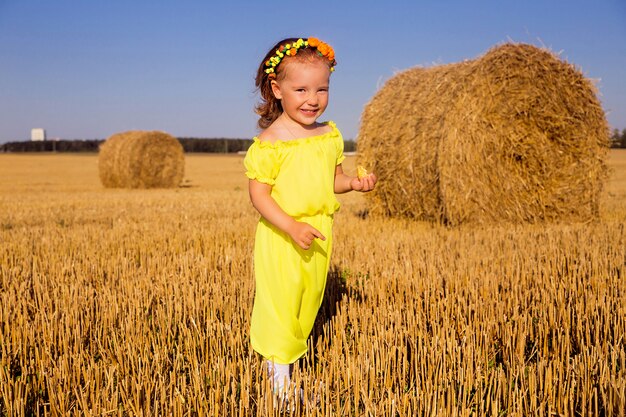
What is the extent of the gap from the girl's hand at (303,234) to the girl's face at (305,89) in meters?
0.49

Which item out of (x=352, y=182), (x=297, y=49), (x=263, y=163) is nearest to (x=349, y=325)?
(x=352, y=182)

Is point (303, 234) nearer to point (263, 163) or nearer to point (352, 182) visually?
point (263, 163)

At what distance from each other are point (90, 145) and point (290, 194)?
6195cm

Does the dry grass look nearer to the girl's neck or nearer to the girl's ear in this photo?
the girl's neck

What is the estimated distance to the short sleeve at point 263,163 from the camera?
101 inches

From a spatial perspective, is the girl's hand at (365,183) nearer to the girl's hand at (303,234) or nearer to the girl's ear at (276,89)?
the girl's hand at (303,234)

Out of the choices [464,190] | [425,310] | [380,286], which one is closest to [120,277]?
[380,286]

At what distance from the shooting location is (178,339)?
127 inches

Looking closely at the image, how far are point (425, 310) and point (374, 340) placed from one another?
2.89 feet

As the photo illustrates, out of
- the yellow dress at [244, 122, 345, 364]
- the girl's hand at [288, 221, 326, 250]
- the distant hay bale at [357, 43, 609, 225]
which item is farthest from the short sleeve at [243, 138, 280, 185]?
the distant hay bale at [357, 43, 609, 225]

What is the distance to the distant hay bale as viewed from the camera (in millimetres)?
7266

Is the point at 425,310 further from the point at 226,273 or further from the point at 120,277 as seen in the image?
the point at 120,277

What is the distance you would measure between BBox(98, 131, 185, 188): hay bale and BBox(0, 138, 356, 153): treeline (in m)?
36.5

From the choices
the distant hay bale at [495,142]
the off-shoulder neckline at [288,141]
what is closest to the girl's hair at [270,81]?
the off-shoulder neckline at [288,141]
